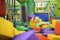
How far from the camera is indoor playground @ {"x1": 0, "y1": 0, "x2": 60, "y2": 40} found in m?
0.87

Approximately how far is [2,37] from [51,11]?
402cm

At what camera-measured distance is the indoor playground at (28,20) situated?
873 mm

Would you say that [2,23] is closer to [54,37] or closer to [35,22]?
[54,37]

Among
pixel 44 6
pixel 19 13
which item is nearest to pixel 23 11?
pixel 19 13

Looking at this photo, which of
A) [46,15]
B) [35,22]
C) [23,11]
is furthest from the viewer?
[46,15]

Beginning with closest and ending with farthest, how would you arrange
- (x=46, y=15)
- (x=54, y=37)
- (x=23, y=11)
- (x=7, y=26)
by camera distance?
(x=7, y=26), (x=54, y=37), (x=23, y=11), (x=46, y=15)

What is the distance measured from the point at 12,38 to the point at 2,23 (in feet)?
0.33

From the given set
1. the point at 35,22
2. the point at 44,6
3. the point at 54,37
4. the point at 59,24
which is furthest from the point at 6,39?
the point at 44,6

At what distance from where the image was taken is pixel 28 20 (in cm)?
390

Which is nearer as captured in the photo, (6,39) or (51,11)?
(6,39)

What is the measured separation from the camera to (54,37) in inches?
52.4

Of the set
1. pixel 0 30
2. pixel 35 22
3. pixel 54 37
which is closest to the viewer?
pixel 0 30

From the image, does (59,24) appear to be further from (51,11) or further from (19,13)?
(51,11)

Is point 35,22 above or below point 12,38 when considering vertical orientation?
below
